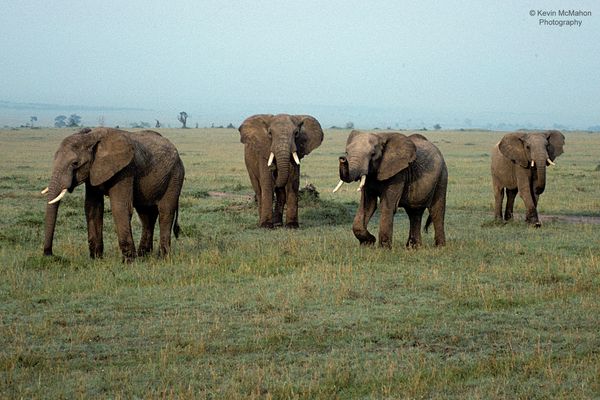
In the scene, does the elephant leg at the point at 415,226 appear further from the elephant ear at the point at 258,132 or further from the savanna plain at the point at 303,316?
the elephant ear at the point at 258,132

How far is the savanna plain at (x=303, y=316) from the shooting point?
7.25m

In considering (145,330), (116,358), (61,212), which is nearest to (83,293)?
(145,330)

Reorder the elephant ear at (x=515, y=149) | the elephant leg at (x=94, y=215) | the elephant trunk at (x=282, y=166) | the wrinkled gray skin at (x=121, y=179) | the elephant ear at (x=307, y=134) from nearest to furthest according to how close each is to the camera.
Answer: the wrinkled gray skin at (x=121, y=179), the elephant leg at (x=94, y=215), the elephant trunk at (x=282, y=166), the elephant ear at (x=515, y=149), the elephant ear at (x=307, y=134)

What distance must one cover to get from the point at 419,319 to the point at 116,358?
10.4 feet

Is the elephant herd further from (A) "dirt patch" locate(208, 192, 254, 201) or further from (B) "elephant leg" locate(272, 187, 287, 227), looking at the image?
(A) "dirt patch" locate(208, 192, 254, 201)

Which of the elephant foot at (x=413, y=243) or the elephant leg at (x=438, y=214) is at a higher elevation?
the elephant leg at (x=438, y=214)

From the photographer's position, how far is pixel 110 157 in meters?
12.2

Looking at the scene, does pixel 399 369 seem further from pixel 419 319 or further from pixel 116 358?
pixel 116 358

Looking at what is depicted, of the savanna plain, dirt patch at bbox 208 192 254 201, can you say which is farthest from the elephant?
dirt patch at bbox 208 192 254 201

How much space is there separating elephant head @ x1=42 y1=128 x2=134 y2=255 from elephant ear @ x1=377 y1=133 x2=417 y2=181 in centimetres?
366

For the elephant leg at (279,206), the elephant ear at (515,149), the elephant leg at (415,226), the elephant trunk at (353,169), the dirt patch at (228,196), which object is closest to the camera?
the elephant trunk at (353,169)

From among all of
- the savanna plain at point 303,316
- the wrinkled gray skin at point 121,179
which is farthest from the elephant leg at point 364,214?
the wrinkled gray skin at point 121,179

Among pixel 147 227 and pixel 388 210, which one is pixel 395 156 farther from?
pixel 147 227

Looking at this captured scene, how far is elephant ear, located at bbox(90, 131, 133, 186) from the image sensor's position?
12188 mm
